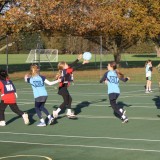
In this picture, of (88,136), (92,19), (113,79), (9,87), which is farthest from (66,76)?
(92,19)

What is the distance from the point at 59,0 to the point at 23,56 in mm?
43602

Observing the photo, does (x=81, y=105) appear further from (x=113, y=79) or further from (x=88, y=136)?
(x=88, y=136)

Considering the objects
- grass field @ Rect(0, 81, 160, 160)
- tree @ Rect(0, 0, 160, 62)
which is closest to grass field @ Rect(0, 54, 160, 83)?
tree @ Rect(0, 0, 160, 62)

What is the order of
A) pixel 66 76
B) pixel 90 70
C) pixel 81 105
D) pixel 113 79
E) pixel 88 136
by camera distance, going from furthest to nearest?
pixel 90 70
pixel 81 105
pixel 66 76
pixel 113 79
pixel 88 136

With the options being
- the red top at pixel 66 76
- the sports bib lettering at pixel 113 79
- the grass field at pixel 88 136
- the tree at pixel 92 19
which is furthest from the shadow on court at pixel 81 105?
the tree at pixel 92 19

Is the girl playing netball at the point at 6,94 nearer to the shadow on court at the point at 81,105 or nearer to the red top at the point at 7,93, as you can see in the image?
the red top at the point at 7,93

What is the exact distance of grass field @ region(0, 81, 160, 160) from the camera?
10.2 metres

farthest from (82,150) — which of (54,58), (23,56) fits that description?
(23,56)

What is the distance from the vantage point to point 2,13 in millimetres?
42531

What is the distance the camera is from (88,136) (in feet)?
40.9

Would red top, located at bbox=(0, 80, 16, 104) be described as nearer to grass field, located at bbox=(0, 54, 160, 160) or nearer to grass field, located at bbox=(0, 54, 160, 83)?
grass field, located at bbox=(0, 54, 160, 160)

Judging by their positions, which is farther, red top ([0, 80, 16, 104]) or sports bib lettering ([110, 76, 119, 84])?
sports bib lettering ([110, 76, 119, 84])

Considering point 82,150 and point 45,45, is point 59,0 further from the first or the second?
point 45,45

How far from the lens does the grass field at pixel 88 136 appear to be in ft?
33.5
